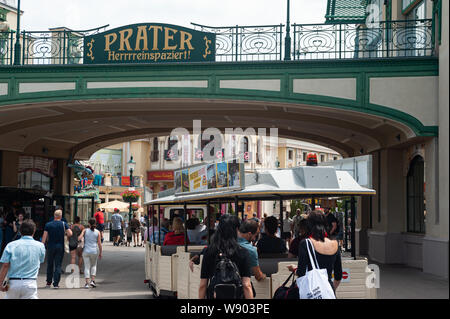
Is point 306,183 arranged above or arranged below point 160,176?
below

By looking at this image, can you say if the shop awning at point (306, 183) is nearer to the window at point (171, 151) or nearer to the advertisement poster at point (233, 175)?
the advertisement poster at point (233, 175)

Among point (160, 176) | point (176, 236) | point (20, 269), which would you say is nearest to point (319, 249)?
point (20, 269)

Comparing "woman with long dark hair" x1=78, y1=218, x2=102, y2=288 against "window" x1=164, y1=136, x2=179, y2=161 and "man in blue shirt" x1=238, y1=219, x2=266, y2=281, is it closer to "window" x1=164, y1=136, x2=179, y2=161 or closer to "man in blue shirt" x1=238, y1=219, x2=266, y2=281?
"man in blue shirt" x1=238, y1=219, x2=266, y2=281

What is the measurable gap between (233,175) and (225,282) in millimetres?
2953

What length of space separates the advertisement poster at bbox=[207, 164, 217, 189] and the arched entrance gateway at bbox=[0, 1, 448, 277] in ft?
24.7

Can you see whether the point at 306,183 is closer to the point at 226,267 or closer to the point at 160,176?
the point at 226,267

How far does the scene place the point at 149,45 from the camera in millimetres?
18609

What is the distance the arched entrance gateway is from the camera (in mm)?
17359

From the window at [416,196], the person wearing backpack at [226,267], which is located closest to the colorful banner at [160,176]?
the window at [416,196]

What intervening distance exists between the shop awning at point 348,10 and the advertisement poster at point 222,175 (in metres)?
17.2

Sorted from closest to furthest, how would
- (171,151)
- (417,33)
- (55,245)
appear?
(55,245) < (417,33) < (171,151)

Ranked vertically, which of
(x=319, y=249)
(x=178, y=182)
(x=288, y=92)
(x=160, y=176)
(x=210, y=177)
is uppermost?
(x=288, y=92)

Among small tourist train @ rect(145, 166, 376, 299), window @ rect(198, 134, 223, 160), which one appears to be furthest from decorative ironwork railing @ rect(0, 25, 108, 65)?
window @ rect(198, 134, 223, 160)
